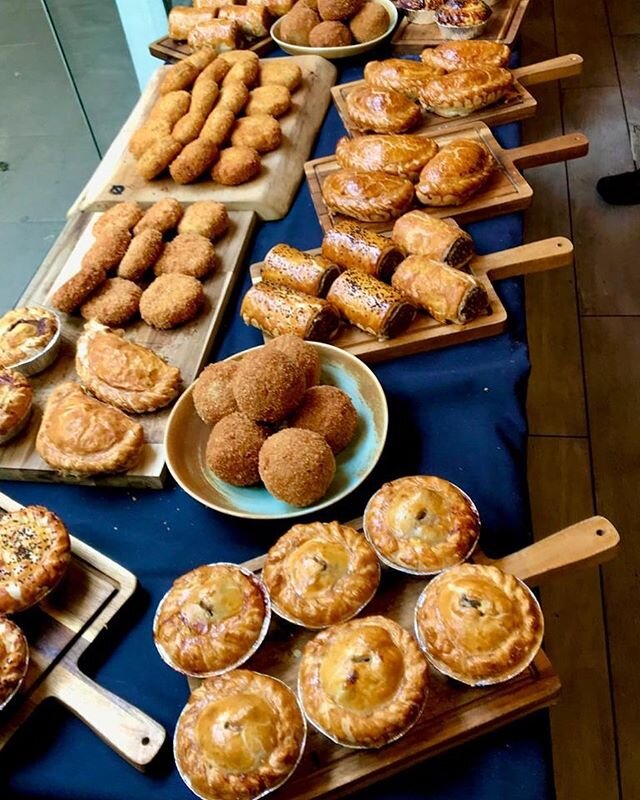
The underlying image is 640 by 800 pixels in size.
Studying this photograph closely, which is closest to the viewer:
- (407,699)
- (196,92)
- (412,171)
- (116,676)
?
(407,699)

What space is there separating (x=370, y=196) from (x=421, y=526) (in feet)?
3.72

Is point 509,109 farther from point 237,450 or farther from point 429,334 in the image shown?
point 237,450

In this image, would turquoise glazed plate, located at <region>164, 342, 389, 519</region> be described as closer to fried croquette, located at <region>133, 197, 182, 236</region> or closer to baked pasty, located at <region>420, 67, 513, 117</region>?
fried croquette, located at <region>133, 197, 182, 236</region>

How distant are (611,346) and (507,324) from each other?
5.57ft

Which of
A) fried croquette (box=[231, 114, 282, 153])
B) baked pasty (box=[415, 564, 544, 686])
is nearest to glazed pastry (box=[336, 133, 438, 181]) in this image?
fried croquette (box=[231, 114, 282, 153])

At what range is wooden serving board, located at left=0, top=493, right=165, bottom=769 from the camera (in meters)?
1.23

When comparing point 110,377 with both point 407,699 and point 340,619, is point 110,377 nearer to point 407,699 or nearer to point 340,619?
point 340,619

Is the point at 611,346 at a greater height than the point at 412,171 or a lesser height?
lesser

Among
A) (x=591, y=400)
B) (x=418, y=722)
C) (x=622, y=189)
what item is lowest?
(x=591, y=400)

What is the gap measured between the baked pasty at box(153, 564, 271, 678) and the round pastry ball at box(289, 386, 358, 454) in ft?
1.23

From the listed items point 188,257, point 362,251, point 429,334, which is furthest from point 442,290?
point 188,257

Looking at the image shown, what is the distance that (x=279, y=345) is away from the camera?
1.63 m

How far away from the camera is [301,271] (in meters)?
1.94

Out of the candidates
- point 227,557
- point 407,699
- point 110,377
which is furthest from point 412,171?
point 407,699
